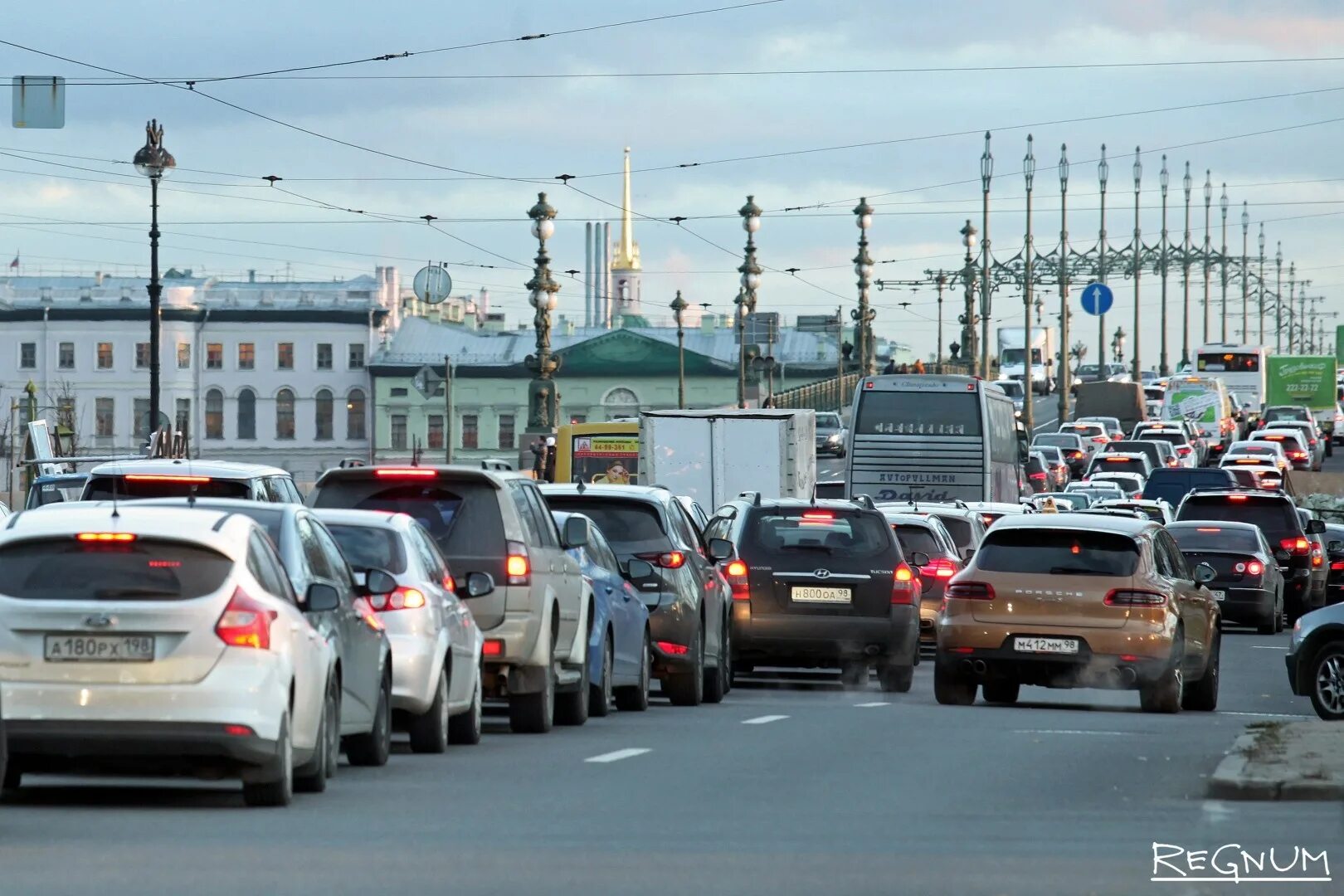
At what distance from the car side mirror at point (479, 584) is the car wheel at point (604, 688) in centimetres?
246

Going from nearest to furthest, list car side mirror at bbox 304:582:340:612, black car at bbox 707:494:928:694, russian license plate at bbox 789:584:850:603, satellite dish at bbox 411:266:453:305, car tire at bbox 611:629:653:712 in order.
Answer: car side mirror at bbox 304:582:340:612 < car tire at bbox 611:629:653:712 < black car at bbox 707:494:928:694 < russian license plate at bbox 789:584:850:603 < satellite dish at bbox 411:266:453:305

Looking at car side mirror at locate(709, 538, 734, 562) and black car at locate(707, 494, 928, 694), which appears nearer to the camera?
car side mirror at locate(709, 538, 734, 562)

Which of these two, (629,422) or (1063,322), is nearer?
(629,422)

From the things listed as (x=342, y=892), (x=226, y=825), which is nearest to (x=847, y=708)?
(x=226, y=825)

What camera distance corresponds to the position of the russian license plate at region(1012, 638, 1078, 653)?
67.6 ft

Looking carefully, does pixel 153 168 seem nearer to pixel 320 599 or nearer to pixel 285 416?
pixel 320 599

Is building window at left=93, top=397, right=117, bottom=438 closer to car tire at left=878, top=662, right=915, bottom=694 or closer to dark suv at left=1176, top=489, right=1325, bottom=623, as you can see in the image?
dark suv at left=1176, top=489, right=1325, bottom=623

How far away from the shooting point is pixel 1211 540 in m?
36.0

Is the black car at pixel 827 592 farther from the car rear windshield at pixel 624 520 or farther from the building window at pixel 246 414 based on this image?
the building window at pixel 246 414

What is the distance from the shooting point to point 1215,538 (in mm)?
36031

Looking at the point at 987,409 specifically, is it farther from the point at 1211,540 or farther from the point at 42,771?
the point at 42,771

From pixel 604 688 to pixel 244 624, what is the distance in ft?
25.2

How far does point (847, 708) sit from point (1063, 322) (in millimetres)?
84578

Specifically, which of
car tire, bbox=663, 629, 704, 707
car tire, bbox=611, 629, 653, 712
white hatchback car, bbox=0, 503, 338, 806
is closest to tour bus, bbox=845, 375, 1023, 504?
car tire, bbox=663, 629, 704, 707
